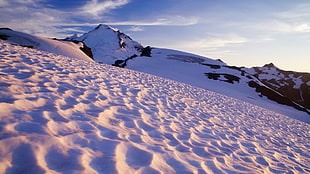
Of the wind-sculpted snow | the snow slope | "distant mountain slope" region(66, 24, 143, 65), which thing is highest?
"distant mountain slope" region(66, 24, 143, 65)

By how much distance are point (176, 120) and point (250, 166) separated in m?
2.03

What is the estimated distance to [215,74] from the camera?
136 feet

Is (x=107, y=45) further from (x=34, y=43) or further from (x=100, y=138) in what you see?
(x=100, y=138)

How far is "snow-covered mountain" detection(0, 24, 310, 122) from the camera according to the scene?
31.7 m

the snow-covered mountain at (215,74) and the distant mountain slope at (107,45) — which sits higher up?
the distant mountain slope at (107,45)

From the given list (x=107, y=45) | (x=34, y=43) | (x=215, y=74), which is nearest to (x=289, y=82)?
(x=215, y=74)

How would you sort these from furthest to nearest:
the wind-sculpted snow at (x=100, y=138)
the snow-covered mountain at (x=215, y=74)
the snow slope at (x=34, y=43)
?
the snow-covered mountain at (x=215, y=74) < the snow slope at (x=34, y=43) < the wind-sculpted snow at (x=100, y=138)

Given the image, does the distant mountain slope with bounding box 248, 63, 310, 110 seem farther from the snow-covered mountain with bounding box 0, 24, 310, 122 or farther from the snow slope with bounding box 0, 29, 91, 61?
the snow slope with bounding box 0, 29, 91, 61

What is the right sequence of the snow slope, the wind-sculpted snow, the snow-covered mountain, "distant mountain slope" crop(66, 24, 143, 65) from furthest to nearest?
"distant mountain slope" crop(66, 24, 143, 65) → the snow-covered mountain → the snow slope → the wind-sculpted snow

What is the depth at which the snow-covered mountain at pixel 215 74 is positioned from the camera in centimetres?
3170

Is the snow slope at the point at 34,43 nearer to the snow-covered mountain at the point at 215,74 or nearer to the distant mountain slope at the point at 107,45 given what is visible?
the snow-covered mountain at the point at 215,74

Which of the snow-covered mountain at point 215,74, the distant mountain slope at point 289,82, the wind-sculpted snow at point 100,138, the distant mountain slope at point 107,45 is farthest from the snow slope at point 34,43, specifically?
the distant mountain slope at point 107,45

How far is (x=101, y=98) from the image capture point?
4.91 meters

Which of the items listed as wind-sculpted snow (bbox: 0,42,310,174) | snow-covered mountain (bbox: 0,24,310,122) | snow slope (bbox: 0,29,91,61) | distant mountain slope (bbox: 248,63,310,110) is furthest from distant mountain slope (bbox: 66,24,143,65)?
wind-sculpted snow (bbox: 0,42,310,174)
